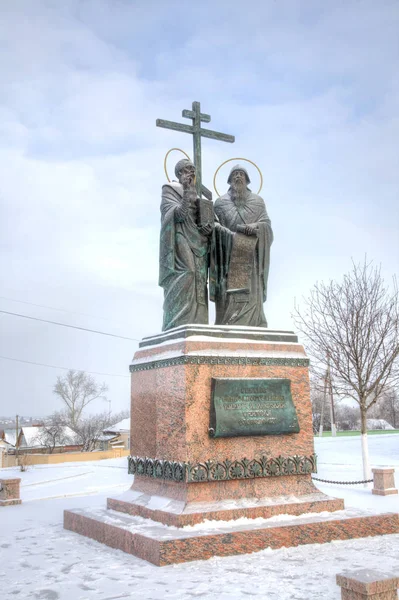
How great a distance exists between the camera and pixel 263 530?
5547 mm

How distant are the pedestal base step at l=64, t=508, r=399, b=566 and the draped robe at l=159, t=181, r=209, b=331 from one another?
2.49m

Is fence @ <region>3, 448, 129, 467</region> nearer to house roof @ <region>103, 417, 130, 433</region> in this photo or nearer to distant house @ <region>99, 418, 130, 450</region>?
distant house @ <region>99, 418, 130, 450</region>

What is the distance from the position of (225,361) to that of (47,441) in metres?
49.8

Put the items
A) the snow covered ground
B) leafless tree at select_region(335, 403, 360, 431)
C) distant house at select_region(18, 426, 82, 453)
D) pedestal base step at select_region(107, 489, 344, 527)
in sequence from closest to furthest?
1. the snow covered ground
2. pedestal base step at select_region(107, 489, 344, 527)
3. distant house at select_region(18, 426, 82, 453)
4. leafless tree at select_region(335, 403, 360, 431)

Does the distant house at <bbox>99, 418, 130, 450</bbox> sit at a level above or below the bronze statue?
below

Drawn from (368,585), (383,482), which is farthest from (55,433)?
(368,585)

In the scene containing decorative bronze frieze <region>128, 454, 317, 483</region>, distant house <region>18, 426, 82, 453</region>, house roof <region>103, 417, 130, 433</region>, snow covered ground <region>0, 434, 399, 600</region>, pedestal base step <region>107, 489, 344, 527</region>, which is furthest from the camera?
house roof <region>103, 417, 130, 433</region>

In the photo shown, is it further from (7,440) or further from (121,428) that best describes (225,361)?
(7,440)

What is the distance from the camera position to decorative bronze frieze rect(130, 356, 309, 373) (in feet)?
20.8

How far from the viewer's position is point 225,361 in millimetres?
6496

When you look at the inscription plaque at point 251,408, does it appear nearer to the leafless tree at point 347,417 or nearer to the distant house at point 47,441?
the distant house at point 47,441

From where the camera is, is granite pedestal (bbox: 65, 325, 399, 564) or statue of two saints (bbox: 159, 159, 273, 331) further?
statue of two saints (bbox: 159, 159, 273, 331)

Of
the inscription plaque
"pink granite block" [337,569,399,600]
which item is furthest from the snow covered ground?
the inscription plaque

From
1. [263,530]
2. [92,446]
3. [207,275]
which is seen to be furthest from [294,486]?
[92,446]
